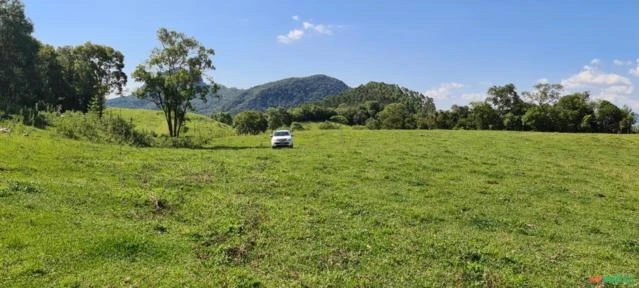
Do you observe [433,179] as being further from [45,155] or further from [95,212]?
[45,155]

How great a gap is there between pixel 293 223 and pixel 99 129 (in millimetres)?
29512

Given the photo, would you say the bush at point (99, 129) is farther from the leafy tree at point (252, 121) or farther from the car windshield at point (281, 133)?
the leafy tree at point (252, 121)

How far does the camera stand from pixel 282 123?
5522 inches

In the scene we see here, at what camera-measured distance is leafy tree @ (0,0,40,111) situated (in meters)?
57.0

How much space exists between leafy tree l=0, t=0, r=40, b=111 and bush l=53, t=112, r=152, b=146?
2584cm

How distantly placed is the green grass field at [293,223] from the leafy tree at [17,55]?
41.7 meters

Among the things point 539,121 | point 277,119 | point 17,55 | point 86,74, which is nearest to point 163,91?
point 17,55

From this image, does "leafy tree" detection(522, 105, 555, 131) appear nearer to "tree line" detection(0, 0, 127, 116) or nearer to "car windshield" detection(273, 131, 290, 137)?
"car windshield" detection(273, 131, 290, 137)

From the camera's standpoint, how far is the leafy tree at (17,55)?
57.0 meters

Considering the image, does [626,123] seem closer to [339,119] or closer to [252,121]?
[252,121]

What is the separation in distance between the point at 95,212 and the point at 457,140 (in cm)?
3977

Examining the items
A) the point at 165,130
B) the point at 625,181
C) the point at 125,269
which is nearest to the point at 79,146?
the point at 125,269

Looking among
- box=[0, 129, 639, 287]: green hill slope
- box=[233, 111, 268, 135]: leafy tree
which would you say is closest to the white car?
box=[0, 129, 639, 287]: green hill slope

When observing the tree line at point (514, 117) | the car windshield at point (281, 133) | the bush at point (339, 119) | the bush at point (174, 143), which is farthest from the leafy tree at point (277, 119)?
the car windshield at point (281, 133)
